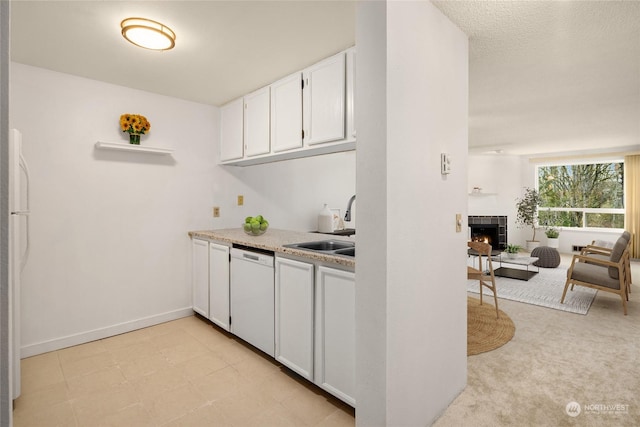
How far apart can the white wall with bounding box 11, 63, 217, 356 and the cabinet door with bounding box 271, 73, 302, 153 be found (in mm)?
1116

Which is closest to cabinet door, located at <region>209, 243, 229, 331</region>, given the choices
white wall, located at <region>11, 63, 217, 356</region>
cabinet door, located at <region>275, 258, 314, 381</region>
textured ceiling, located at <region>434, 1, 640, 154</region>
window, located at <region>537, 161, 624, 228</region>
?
white wall, located at <region>11, 63, 217, 356</region>

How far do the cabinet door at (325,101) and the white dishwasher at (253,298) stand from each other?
98 cm

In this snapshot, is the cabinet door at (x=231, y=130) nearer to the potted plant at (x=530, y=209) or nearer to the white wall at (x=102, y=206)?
the white wall at (x=102, y=206)

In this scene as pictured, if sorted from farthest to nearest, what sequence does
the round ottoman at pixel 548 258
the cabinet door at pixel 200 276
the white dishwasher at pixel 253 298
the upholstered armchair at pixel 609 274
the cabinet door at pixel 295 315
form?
the round ottoman at pixel 548 258
the upholstered armchair at pixel 609 274
the cabinet door at pixel 200 276
the white dishwasher at pixel 253 298
the cabinet door at pixel 295 315

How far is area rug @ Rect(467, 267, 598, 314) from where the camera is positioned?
3.78 m

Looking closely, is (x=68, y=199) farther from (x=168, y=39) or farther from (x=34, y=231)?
(x=168, y=39)

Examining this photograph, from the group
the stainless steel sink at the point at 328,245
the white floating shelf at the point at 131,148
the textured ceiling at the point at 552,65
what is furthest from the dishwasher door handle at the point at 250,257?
the textured ceiling at the point at 552,65

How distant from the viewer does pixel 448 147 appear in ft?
6.31

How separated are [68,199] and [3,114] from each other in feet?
→ 9.33

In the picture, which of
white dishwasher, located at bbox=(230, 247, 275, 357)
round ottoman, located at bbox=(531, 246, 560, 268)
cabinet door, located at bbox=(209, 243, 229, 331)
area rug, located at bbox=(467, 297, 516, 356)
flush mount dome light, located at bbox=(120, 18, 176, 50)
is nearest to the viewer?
flush mount dome light, located at bbox=(120, 18, 176, 50)

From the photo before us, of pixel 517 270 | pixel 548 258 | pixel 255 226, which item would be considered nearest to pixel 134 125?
pixel 255 226

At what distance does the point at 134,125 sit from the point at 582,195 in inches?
335

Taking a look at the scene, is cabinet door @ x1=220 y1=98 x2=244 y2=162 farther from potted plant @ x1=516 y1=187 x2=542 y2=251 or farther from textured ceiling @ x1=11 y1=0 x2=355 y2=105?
potted plant @ x1=516 y1=187 x2=542 y2=251

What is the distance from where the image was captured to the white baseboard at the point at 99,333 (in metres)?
2.67
